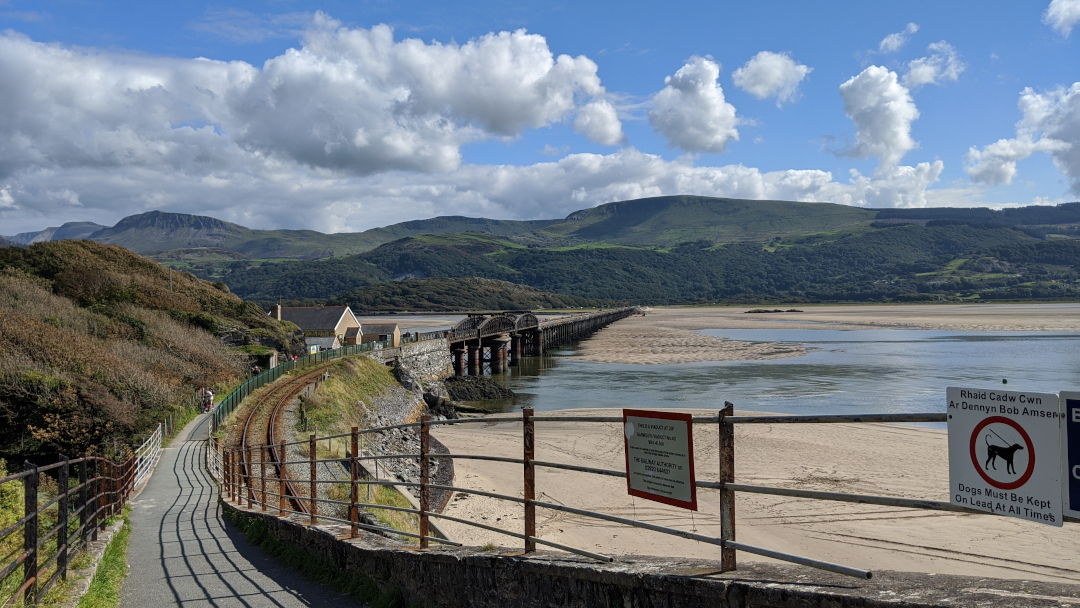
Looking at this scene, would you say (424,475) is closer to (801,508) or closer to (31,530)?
(31,530)

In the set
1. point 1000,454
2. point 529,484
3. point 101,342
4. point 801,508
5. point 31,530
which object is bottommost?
point 801,508

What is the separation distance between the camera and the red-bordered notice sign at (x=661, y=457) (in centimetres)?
399

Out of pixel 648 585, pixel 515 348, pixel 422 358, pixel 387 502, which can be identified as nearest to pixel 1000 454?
pixel 648 585

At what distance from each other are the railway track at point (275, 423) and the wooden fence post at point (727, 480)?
1062 cm

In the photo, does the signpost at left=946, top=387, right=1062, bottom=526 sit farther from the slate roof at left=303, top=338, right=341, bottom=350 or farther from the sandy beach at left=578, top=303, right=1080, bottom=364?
the slate roof at left=303, top=338, right=341, bottom=350

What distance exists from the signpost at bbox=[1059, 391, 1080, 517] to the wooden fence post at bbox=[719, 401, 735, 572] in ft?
4.68

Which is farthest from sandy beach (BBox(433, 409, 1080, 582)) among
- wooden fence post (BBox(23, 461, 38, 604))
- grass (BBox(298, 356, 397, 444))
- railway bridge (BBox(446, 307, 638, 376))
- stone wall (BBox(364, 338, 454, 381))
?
railway bridge (BBox(446, 307, 638, 376))

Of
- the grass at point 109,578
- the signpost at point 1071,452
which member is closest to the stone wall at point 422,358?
the grass at point 109,578

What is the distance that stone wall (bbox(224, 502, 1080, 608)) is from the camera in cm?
308

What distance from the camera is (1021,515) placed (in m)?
2.81

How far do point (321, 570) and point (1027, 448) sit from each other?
7048 mm

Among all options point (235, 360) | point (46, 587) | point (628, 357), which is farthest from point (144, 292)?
point (46, 587)

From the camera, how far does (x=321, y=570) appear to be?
7832 millimetres

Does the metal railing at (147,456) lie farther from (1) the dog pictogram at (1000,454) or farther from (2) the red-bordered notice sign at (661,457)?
(1) the dog pictogram at (1000,454)
